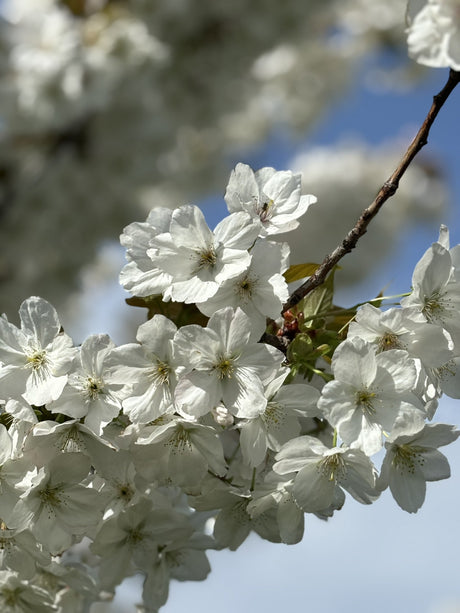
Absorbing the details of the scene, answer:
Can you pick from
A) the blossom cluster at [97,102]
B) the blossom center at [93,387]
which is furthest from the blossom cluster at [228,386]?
the blossom cluster at [97,102]

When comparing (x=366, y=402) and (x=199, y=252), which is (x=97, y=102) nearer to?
(x=199, y=252)

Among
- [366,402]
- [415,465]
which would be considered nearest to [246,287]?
[366,402]

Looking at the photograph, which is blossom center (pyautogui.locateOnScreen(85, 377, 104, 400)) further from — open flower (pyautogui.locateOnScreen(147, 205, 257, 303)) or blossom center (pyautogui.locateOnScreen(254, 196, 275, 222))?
blossom center (pyautogui.locateOnScreen(254, 196, 275, 222))

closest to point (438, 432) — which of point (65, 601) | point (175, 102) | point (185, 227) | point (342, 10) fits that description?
point (185, 227)

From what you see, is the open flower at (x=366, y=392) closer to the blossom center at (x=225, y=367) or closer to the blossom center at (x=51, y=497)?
the blossom center at (x=225, y=367)

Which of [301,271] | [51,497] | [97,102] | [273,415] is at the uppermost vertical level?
[97,102]

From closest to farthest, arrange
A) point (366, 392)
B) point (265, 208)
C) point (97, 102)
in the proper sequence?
point (366, 392), point (265, 208), point (97, 102)

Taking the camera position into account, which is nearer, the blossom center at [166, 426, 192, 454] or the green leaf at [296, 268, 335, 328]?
the blossom center at [166, 426, 192, 454]

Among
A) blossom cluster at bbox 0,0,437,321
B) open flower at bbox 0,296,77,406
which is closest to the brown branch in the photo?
open flower at bbox 0,296,77,406

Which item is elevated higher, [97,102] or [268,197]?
[97,102]
